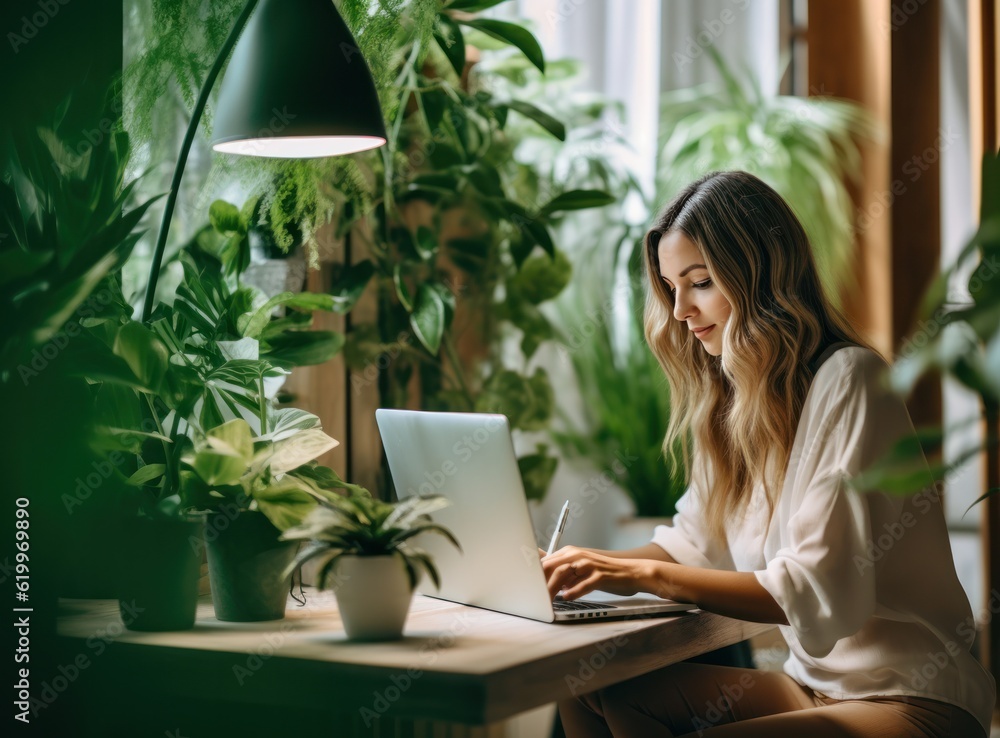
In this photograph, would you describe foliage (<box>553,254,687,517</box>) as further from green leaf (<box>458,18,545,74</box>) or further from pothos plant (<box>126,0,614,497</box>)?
green leaf (<box>458,18,545,74</box>)

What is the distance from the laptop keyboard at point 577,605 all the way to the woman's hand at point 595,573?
18mm

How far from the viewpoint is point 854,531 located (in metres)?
1.34

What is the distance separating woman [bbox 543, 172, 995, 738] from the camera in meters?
1.34

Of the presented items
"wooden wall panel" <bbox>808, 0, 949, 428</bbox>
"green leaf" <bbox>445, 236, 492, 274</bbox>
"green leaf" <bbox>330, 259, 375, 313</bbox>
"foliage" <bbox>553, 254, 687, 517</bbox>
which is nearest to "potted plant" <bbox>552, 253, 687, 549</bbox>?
"foliage" <bbox>553, 254, 687, 517</bbox>

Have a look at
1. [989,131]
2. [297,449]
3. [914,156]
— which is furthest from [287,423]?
[914,156]

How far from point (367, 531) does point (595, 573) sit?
351mm

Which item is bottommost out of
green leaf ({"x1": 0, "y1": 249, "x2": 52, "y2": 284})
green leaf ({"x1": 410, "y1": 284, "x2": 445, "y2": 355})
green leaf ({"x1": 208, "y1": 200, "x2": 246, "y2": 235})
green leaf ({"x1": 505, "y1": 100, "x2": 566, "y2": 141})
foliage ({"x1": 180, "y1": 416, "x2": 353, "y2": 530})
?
foliage ({"x1": 180, "y1": 416, "x2": 353, "y2": 530})

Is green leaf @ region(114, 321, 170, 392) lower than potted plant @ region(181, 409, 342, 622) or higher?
higher

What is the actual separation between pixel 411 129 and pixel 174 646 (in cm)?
143

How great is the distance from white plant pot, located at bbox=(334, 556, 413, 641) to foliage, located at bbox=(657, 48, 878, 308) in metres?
2.06

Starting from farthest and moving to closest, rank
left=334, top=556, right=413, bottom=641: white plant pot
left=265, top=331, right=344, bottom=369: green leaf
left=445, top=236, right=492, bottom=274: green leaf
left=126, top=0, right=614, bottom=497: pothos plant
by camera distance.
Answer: left=445, top=236, right=492, bottom=274: green leaf < left=126, top=0, right=614, bottom=497: pothos plant < left=265, top=331, right=344, bottom=369: green leaf < left=334, top=556, right=413, bottom=641: white plant pot

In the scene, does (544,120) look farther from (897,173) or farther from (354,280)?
(897,173)

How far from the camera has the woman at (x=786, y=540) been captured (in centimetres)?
134

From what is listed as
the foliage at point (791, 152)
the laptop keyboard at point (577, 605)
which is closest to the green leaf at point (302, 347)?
the laptop keyboard at point (577, 605)
